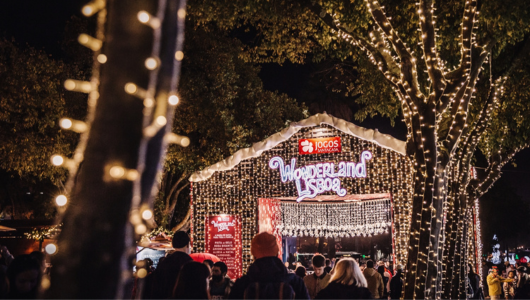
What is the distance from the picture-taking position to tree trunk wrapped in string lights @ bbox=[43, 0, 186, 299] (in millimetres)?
2023

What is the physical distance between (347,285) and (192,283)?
5.08 ft

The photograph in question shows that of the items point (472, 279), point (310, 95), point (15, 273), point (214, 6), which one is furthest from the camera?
point (310, 95)

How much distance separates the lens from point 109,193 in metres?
2.07

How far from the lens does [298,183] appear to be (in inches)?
569

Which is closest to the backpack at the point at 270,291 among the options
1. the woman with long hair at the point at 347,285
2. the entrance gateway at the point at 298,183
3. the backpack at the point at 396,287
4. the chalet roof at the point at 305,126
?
the woman with long hair at the point at 347,285

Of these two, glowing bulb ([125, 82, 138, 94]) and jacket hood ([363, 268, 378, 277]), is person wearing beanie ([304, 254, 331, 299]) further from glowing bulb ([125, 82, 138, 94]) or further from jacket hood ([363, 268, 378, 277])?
glowing bulb ([125, 82, 138, 94])

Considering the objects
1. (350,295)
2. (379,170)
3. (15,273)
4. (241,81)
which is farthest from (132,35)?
(241,81)

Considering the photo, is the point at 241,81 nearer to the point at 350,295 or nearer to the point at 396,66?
the point at 396,66

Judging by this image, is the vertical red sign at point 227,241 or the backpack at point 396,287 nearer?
the backpack at point 396,287

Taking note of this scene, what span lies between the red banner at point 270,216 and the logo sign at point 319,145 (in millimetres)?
2249

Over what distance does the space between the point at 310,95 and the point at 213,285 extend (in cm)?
2090

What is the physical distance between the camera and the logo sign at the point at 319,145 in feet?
46.6

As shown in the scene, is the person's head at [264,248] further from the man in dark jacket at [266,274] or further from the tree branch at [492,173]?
the tree branch at [492,173]

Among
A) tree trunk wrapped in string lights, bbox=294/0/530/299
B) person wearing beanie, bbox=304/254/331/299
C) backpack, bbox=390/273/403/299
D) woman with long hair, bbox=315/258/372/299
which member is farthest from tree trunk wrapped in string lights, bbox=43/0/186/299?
backpack, bbox=390/273/403/299
